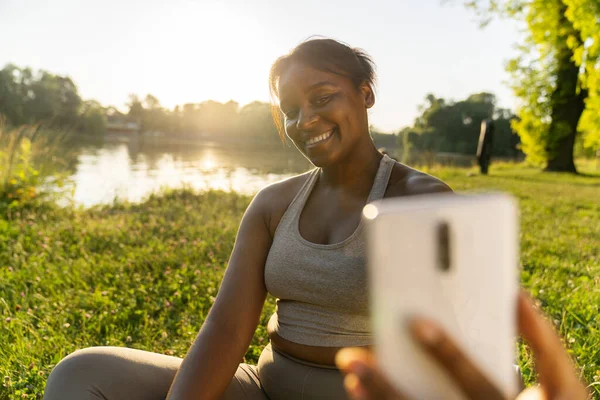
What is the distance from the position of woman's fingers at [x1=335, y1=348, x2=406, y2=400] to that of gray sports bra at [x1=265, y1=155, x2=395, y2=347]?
0.77m

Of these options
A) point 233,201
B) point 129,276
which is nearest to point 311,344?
point 129,276

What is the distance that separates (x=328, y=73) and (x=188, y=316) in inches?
76.8

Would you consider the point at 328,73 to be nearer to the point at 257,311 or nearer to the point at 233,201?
the point at 257,311

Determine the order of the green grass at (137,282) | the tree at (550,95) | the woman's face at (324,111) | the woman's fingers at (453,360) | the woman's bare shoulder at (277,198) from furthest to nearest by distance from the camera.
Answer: the tree at (550,95) < the green grass at (137,282) < the woman's bare shoulder at (277,198) < the woman's face at (324,111) < the woman's fingers at (453,360)

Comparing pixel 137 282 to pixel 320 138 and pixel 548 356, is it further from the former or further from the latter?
pixel 548 356

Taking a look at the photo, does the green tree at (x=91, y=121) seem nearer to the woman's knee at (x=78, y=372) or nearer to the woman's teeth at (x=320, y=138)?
the woman's knee at (x=78, y=372)

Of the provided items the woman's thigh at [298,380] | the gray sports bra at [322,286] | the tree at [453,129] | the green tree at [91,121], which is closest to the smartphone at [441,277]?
the gray sports bra at [322,286]

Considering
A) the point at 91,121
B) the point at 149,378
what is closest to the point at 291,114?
the point at 149,378

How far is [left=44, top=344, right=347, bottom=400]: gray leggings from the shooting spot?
4.66 feet

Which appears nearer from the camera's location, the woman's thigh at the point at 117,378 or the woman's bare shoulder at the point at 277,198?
the woman's thigh at the point at 117,378

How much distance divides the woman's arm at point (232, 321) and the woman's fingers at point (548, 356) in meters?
1.03

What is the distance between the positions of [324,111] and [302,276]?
52 centimetres

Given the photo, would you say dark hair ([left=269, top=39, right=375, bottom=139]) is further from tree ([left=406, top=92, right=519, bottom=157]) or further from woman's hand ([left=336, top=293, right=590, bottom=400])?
tree ([left=406, top=92, right=519, bottom=157])

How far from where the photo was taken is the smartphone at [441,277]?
54 centimetres
